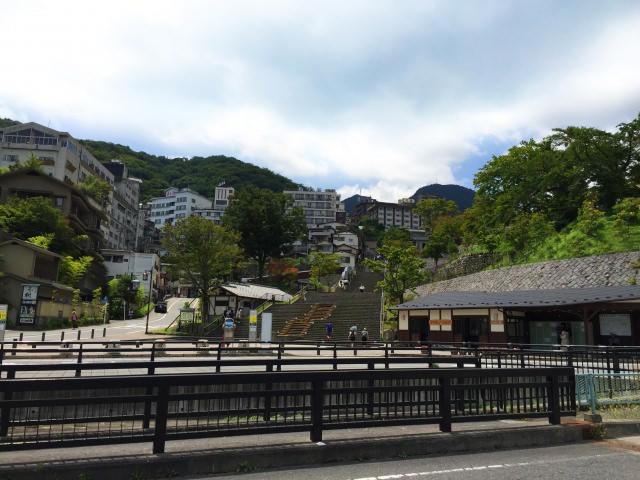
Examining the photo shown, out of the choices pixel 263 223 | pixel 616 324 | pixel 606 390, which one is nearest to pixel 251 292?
pixel 263 223

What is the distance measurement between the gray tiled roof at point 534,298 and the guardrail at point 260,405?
15.3 m

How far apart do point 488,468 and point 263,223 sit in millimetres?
62783

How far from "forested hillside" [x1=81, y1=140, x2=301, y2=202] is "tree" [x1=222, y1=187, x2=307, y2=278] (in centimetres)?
6574

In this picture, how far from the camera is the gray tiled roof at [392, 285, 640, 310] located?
21109mm

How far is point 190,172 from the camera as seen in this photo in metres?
160

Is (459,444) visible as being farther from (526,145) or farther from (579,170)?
(526,145)

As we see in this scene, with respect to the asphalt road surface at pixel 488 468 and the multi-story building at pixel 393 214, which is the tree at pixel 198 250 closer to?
the asphalt road surface at pixel 488 468

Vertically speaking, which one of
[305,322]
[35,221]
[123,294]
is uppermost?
[35,221]

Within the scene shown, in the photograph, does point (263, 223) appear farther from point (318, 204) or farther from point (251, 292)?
point (318, 204)

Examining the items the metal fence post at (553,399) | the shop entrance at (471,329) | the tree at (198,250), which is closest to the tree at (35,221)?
the tree at (198,250)

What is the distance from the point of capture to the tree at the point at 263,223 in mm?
67750

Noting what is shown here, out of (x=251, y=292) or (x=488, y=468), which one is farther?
(x=251, y=292)

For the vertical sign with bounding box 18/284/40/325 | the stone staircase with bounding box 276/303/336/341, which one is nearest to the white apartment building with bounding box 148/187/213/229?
the vertical sign with bounding box 18/284/40/325

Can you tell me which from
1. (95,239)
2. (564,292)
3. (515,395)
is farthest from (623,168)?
(95,239)
